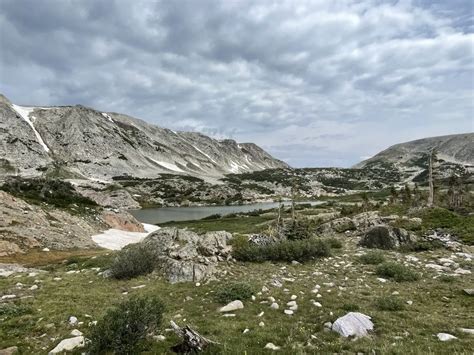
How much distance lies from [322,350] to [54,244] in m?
35.7

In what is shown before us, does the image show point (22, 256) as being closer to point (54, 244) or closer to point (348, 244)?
point (54, 244)

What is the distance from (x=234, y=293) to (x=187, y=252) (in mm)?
6785

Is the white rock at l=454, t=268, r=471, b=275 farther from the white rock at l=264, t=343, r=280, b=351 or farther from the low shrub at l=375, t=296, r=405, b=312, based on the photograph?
the white rock at l=264, t=343, r=280, b=351

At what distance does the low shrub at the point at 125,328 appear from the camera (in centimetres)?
866

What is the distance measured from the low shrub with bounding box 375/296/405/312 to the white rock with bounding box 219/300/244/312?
194 inches

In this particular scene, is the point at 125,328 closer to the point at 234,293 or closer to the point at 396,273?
the point at 234,293

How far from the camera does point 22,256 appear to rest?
1228 inches

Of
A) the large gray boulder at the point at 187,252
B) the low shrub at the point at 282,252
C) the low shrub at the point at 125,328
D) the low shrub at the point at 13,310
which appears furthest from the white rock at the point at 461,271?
the low shrub at the point at 13,310

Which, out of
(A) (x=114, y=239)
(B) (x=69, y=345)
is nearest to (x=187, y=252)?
(B) (x=69, y=345)

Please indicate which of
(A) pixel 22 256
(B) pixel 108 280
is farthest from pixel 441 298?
(A) pixel 22 256

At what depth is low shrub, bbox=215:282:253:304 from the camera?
1347 centimetres

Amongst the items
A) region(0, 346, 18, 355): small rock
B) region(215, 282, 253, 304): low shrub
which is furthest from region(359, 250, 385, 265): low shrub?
region(0, 346, 18, 355): small rock

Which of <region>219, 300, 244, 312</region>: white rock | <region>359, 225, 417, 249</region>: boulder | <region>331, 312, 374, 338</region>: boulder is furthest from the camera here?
<region>359, 225, 417, 249</region>: boulder

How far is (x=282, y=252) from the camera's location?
20844mm
